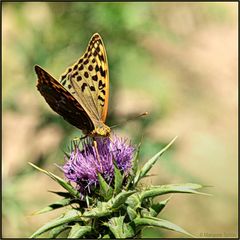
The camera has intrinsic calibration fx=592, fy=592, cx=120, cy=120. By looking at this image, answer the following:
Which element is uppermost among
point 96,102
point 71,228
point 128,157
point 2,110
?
point 2,110

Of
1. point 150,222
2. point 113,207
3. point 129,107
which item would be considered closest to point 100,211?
point 113,207

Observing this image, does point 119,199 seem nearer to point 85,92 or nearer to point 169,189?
point 169,189

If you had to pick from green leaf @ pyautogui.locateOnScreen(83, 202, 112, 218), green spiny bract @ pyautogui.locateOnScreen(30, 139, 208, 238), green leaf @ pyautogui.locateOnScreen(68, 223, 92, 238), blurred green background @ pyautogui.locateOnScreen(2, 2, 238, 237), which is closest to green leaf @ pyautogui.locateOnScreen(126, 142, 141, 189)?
green spiny bract @ pyautogui.locateOnScreen(30, 139, 208, 238)

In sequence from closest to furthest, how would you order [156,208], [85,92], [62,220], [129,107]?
[62,220], [156,208], [85,92], [129,107]

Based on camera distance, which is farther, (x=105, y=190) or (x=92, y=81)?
(x=92, y=81)

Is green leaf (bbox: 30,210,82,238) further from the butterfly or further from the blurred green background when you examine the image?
the blurred green background

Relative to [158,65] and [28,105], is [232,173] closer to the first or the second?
[158,65]

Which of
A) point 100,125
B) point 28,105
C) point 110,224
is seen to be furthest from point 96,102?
point 28,105

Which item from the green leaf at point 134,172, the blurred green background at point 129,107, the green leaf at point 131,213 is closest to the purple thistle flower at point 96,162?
the green leaf at point 134,172
